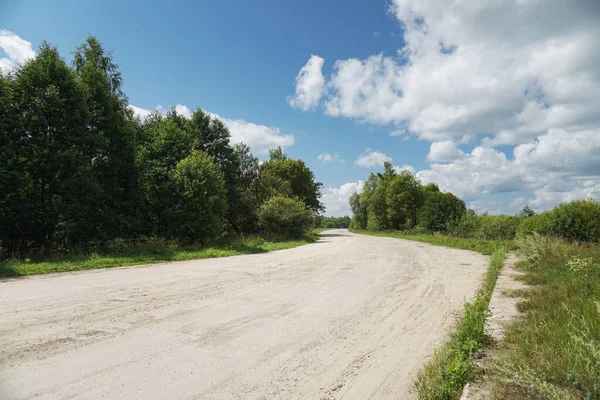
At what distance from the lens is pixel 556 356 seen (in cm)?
339

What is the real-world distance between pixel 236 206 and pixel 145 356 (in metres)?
27.9

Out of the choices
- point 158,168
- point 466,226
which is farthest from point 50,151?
point 466,226

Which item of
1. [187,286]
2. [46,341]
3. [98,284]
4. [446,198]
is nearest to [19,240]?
[98,284]

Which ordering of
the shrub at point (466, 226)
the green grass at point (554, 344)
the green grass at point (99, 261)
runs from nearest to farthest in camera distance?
the green grass at point (554, 344) → the green grass at point (99, 261) → the shrub at point (466, 226)

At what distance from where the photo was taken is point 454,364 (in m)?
3.53

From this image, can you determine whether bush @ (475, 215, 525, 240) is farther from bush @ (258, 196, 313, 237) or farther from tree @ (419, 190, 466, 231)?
bush @ (258, 196, 313, 237)

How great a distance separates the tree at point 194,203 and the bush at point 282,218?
435 inches

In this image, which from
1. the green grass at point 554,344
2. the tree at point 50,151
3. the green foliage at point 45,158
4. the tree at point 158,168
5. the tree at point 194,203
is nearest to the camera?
the green grass at point 554,344

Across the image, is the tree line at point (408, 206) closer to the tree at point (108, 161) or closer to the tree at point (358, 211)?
the tree at point (358, 211)

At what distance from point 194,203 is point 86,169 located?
5.63m

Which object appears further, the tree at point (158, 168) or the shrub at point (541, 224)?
the shrub at point (541, 224)

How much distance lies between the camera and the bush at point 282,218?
3058 centimetres

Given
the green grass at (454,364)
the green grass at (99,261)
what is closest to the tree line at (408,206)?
the green grass at (99,261)

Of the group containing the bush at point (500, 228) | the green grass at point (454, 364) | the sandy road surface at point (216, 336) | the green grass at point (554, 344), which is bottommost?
the sandy road surface at point (216, 336)
